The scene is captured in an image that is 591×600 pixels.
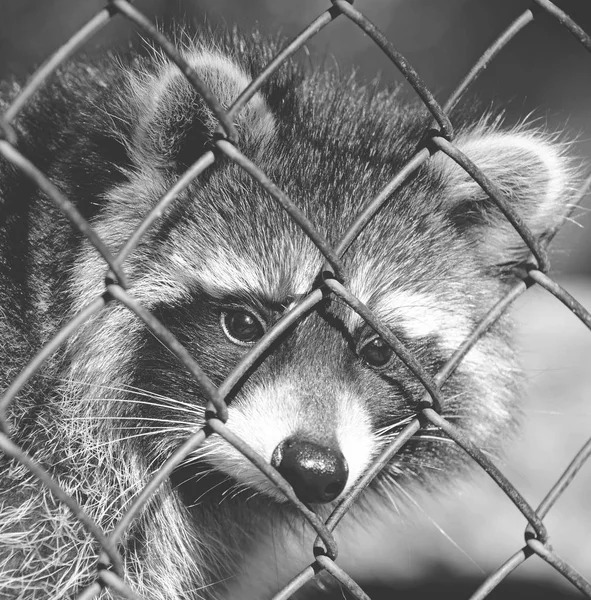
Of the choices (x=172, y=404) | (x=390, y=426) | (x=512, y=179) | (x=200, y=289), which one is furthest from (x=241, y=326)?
(x=512, y=179)

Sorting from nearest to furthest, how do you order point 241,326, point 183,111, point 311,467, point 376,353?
point 311,467 < point 183,111 < point 241,326 < point 376,353

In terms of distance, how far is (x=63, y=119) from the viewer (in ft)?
Result: 7.35

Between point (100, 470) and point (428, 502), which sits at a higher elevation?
point (100, 470)

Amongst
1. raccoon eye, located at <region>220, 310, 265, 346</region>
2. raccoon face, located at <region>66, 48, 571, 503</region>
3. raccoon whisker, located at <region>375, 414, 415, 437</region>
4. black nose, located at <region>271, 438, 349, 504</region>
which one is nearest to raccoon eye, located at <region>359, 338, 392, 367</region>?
raccoon face, located at <region>66, 48, 571, 503</region>

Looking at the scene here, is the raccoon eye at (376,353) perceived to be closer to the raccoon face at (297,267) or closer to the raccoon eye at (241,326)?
the raccoon face at (297,267)

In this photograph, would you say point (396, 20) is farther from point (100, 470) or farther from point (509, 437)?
point (100, 470)

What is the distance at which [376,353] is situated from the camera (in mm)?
2129

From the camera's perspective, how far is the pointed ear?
6.18 ft

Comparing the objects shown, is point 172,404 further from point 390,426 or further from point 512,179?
point 512,179

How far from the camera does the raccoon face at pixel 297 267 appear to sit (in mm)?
1901

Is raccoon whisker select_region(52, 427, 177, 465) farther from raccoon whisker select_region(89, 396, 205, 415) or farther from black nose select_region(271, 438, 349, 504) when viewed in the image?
black nose select_region(271, 438, 349, 504)

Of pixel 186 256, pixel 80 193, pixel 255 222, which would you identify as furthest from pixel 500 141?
pixel 80 193

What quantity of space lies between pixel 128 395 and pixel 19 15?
697cm

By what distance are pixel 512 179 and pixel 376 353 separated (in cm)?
60
